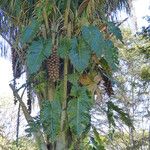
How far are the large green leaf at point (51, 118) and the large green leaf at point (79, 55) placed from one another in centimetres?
42

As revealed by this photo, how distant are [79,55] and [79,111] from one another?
1.60 ft

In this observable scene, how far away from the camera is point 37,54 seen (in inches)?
150

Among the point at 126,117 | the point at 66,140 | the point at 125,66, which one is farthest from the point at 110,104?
the point at 125,66

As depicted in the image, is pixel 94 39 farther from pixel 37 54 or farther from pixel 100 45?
pixel 37 54

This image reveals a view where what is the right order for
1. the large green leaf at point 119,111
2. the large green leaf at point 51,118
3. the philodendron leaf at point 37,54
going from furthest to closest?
the large green leaf at point 119,111
the large green leaf at point 51,118
the philodendron leaf at point 37,54

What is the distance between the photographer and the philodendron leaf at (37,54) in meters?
3.71

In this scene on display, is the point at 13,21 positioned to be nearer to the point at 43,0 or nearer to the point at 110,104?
the point at 43,0

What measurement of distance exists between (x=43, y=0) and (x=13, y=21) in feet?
2.40

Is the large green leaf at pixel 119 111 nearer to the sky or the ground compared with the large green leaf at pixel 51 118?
nearer to the sky

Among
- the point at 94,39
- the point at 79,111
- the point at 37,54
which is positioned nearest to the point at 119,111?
the point at 79,111

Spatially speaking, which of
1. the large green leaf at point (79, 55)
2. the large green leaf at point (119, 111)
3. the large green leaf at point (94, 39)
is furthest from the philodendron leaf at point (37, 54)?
the large green leaf at point (119, 111)

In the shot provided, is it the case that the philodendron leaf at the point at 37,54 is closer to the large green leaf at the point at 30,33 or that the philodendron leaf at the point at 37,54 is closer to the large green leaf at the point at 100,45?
the large green leaf at the point at 30,33

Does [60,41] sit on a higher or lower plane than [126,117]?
higher

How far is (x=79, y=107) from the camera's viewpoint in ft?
12.7
